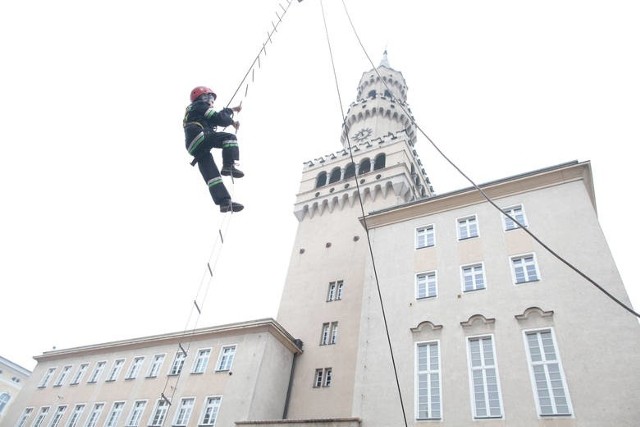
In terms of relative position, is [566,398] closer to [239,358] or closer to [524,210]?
[524,210]

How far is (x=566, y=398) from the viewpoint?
1512cm

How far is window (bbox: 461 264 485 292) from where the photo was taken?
2011cm

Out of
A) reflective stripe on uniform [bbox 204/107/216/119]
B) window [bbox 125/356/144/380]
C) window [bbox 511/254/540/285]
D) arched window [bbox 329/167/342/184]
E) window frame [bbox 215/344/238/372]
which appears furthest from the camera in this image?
arched window [bbox 329/167/342/184]

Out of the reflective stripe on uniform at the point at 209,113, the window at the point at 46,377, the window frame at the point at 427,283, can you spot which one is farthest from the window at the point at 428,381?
the window at the point at 46,377

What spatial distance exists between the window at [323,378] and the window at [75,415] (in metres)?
17.9

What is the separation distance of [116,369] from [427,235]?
25.9 meters

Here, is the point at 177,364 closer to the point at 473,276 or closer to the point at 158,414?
the point at 158,414

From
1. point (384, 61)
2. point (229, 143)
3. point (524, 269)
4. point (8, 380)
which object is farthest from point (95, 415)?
point (384, 61)

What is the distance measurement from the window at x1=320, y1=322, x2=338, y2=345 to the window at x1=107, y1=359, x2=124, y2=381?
15.9m

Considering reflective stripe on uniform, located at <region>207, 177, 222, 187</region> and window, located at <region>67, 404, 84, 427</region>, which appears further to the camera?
window, located at <region>67, 404, 84, 427</region>

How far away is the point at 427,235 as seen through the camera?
2389 cm

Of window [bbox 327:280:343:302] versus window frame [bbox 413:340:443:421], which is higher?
window [bbox 327:280:343:302]

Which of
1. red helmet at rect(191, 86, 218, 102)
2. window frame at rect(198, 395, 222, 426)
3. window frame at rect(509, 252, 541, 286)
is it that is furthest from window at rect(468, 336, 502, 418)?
window frame at rect(198, 395, 222, 426)

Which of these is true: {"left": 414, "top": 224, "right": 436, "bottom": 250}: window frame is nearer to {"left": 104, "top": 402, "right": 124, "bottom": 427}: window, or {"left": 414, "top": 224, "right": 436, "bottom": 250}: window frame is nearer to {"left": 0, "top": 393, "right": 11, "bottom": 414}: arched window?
{"left": 104, "top": 402, "right": 124, "bottom": 427}: window
